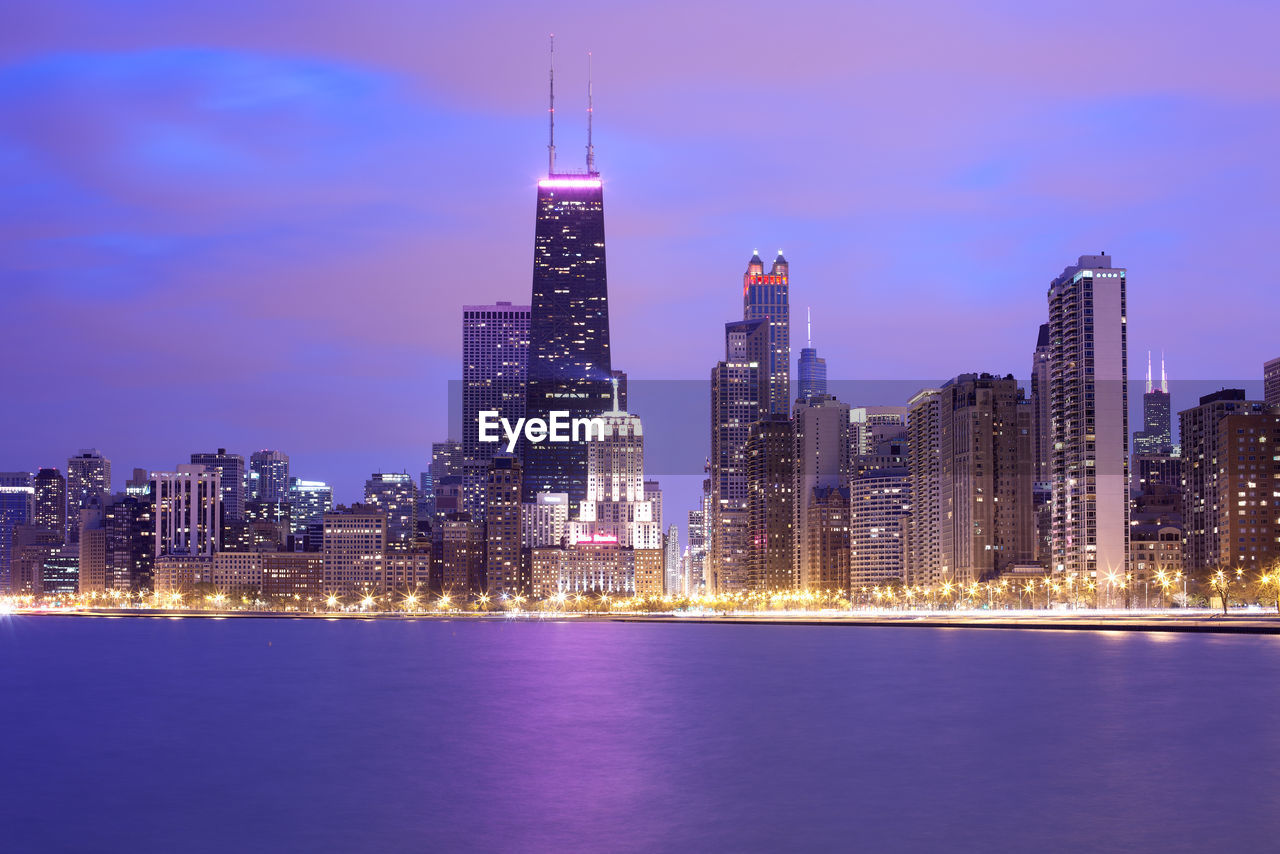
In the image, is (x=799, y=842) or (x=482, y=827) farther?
(x=482, y=827)

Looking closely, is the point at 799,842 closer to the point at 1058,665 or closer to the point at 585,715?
the point at 585,715

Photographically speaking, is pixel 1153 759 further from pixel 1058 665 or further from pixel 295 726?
pixel 1058 665

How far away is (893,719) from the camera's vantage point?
86.2 m

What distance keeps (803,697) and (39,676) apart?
7599 centimetres

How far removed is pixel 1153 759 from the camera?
69000 millimetres

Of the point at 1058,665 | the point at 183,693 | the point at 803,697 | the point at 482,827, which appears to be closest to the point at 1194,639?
the point at 1058,665

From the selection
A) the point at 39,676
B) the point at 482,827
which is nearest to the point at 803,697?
the point at 482,827

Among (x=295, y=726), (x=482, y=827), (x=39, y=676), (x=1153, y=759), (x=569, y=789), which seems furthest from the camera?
(x=39, y=676)

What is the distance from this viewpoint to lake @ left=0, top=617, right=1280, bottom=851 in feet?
168

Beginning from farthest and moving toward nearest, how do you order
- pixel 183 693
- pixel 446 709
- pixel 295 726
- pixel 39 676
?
pixel 39 676
pixel 183 693
pixel 446 709
pixel 295 726

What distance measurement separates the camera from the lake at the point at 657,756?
51.2m

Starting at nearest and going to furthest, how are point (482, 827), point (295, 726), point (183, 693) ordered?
point (482, 827) → point (295, 726) → point (183, 693)

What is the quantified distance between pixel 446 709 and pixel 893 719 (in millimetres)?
28554

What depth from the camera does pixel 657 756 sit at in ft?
231
